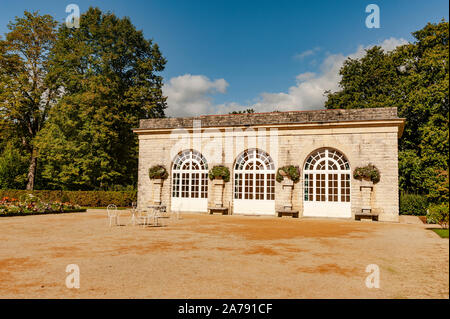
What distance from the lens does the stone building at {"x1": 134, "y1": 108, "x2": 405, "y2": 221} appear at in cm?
1570

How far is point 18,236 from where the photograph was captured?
29.2ft

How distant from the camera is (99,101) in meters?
24.9

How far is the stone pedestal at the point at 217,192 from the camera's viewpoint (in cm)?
1790

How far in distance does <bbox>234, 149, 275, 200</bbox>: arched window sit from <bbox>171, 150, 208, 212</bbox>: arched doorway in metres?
1.91

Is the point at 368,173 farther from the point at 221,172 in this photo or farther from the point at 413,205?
the point at 221,172

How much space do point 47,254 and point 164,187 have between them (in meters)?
12.7

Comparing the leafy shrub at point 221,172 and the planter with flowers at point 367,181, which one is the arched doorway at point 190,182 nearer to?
the leafy shrub at point 221,172

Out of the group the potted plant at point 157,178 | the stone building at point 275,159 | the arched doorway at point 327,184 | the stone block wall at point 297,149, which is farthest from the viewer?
the potted plant at point 157,178

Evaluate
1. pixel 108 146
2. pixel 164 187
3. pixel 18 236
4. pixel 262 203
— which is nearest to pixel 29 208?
pixel 164 187

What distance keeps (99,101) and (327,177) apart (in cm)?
1752

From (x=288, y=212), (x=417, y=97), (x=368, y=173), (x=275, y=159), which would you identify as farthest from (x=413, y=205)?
(x=275, y=159)

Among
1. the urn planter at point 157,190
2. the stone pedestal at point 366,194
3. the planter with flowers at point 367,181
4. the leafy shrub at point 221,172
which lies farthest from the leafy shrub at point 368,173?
the urn planter at point 157,190

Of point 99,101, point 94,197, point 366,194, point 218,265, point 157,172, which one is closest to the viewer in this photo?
point 218,265
